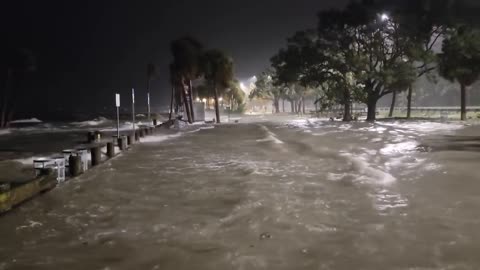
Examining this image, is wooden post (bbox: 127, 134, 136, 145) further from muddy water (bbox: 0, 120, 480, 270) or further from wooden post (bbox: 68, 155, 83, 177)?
wooden post (bbox: 68, 155, 83, 177)

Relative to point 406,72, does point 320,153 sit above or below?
below

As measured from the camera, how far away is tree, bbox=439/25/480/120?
38.6 m

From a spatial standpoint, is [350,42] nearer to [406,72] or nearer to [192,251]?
[406,72]

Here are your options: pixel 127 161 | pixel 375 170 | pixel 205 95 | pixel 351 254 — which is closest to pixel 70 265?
pixel 351 254

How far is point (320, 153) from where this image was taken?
709 inches

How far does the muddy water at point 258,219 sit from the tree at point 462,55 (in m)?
28.0

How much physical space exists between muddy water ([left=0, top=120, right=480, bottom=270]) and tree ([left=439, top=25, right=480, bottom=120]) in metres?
28.0

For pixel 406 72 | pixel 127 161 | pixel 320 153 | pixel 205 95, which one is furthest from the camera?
pixel 205 95

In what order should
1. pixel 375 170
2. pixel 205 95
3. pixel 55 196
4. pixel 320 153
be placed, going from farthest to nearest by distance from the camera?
pixel 205 95
pixel 320 153
pixel 375 170
pixel 55 196

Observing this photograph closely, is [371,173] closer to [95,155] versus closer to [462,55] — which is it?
[95,155]

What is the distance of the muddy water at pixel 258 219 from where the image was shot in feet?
20.0

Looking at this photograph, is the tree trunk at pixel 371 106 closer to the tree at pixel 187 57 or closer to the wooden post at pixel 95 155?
the tree at pixel 187 57

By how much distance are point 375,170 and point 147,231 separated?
8085 millimetres

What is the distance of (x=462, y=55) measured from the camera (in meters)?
39.4
